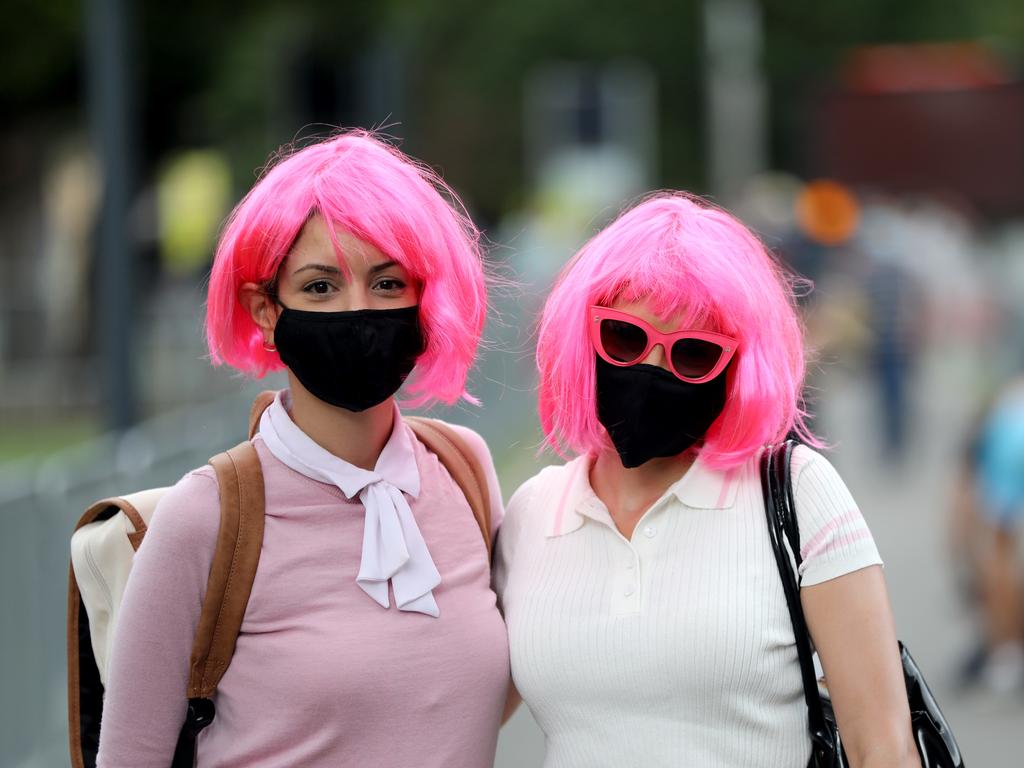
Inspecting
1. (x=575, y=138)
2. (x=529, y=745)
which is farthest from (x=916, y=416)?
(x=575, y=138)

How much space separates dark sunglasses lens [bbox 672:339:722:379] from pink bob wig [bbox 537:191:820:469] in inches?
1.2

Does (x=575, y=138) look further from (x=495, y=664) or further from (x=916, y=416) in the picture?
(x=495, y=664)

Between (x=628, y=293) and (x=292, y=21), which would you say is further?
(x=292, y=21)

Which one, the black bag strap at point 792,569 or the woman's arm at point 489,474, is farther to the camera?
the woman's arm at point 489,474

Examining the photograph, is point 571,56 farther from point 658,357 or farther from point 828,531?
point 828,531

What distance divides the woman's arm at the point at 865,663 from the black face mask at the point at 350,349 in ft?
2.64

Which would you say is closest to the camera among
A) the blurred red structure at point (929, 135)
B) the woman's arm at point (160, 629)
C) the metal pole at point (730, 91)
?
the woman's arm at point (160, 629)

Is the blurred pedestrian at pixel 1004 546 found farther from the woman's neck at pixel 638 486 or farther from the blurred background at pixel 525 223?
the woman's neck at pixel 638 486

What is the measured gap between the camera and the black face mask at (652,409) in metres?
2.84

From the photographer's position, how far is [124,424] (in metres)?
9.13

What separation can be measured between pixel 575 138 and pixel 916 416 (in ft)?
50.5

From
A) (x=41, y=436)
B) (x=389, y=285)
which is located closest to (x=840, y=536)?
(x=389, y=285)

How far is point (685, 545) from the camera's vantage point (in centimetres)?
285

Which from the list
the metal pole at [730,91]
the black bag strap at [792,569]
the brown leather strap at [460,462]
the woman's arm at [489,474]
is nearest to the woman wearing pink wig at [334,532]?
the brown leather strap at [460,462]
